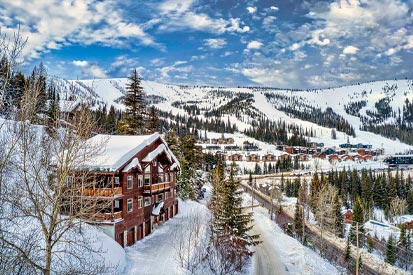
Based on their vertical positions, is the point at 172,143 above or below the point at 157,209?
above

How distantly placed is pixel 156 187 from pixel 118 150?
773 centimetres

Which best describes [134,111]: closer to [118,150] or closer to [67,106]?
[118,150]

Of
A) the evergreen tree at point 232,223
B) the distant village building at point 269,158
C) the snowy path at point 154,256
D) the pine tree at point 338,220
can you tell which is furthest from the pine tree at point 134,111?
the distant village building at point 269,158

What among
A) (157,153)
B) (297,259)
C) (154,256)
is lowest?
(297,259)

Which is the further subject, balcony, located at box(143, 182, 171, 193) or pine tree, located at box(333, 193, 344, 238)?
Result: pine tree, located at box(333, 193, 344, 238)

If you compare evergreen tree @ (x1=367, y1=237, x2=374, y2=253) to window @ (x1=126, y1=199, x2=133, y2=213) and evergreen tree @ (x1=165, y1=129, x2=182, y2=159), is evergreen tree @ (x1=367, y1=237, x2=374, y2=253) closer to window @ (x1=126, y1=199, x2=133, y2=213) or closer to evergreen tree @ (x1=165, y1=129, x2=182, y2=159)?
evergreen tree @ (x1=165, y1=129, x2=182, y2=159)

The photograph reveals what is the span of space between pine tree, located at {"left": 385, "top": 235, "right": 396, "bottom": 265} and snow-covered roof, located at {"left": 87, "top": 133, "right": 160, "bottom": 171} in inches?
1824

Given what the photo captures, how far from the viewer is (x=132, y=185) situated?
2903 cm

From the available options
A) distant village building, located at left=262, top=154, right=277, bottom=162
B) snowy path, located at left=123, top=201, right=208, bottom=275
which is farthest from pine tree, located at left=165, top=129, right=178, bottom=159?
distant village building, located at left=262, top=154, right=277, bottom=162

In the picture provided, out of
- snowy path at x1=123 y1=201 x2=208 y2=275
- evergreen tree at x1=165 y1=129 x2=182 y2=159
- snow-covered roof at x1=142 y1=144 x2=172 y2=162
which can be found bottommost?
snowy path at x1=123 y1=201 x2=208 y2=275

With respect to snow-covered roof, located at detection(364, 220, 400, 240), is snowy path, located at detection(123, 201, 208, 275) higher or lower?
higher

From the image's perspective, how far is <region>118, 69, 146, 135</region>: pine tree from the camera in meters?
48.2

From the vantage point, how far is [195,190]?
184 feet

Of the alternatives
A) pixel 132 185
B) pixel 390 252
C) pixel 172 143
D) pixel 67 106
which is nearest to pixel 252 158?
pixel 390 252
